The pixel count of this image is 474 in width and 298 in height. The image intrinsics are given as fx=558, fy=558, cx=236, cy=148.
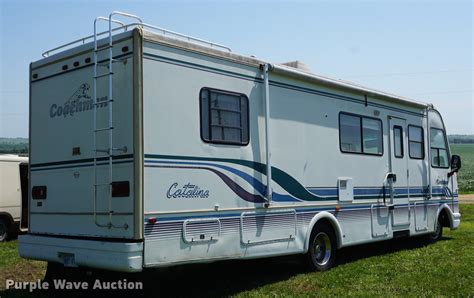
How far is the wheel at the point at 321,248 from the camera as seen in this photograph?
28.2ft

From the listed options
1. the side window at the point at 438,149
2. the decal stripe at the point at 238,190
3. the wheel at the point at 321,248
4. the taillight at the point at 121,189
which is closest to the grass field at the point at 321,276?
the wheel at the point at 321,248

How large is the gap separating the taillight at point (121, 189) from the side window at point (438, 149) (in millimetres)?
7958

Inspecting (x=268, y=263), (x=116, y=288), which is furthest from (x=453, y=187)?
(x=116, y=288)

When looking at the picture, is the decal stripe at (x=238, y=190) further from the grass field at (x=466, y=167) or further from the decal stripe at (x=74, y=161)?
the grass field at (x=466, y=167)

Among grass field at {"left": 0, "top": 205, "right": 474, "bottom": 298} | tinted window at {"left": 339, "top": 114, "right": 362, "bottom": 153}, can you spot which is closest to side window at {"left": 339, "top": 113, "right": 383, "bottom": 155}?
tinted window at {"left": 339, "top": 114, "right": 362, "bottom": 153}

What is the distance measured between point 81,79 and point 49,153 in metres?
1.13

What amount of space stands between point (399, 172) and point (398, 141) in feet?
1.99

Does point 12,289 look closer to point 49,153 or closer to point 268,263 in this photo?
point 49,153

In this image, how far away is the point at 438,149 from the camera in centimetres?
1242

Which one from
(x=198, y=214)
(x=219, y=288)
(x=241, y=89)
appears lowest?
(x=219, y=288)

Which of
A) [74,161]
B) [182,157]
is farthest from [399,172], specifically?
[74,161]

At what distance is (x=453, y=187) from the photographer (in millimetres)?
12977

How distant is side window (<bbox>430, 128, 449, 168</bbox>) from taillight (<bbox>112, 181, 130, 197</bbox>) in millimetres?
7958

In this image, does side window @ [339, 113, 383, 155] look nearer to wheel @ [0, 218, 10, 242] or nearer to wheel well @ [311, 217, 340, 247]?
wheel well @ [311, 217, 340, 247]
